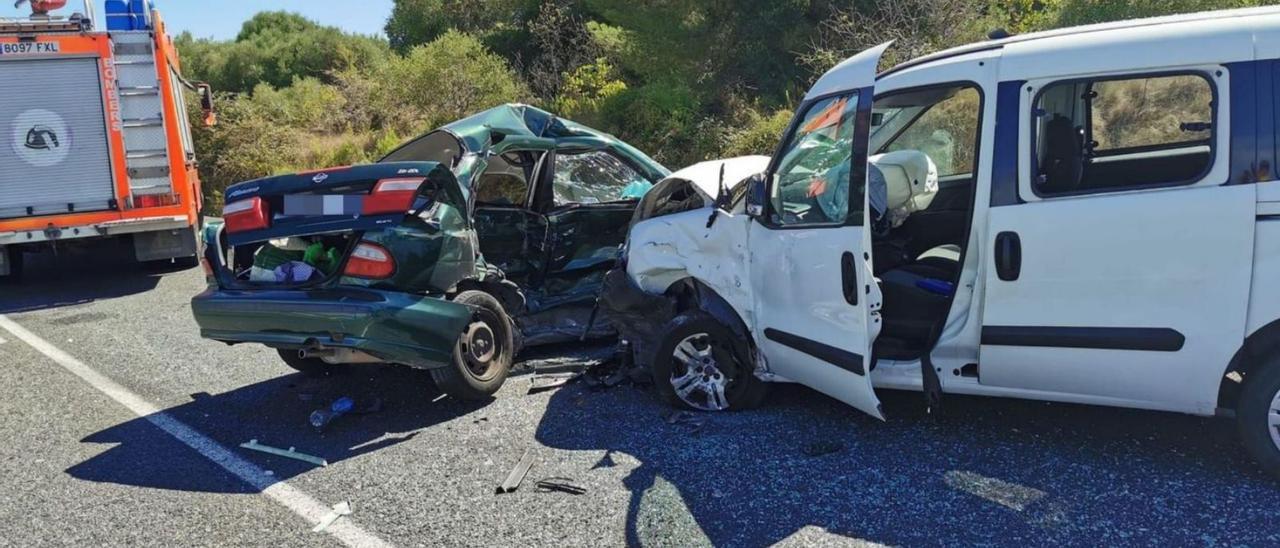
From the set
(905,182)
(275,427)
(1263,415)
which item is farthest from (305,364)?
(1263,415)

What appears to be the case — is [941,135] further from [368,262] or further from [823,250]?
[368,262]

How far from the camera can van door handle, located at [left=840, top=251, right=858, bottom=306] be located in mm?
4047

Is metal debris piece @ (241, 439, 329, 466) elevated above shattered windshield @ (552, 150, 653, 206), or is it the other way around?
shattered windshield @ (552, 150, 653, 206)

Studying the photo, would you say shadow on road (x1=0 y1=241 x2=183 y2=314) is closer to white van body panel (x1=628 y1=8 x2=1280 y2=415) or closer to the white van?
the white van

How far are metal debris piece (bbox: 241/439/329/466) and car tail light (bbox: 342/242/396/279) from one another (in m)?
0.99

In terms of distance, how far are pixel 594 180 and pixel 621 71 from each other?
11.1 m

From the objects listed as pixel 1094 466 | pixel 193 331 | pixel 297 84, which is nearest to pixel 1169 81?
pixel 1094 466

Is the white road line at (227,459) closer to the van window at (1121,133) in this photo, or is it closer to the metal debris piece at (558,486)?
the metal debris piece at (558,486)

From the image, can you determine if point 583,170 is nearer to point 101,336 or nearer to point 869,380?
point 869,380

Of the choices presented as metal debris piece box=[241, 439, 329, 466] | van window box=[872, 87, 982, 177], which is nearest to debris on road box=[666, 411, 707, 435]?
metal debris piece box=[241, 439, 329, 466]

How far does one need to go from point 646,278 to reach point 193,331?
466cm

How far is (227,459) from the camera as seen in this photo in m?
4.74

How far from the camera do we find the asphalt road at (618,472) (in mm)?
3656

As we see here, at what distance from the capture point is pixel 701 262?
16.5ft
